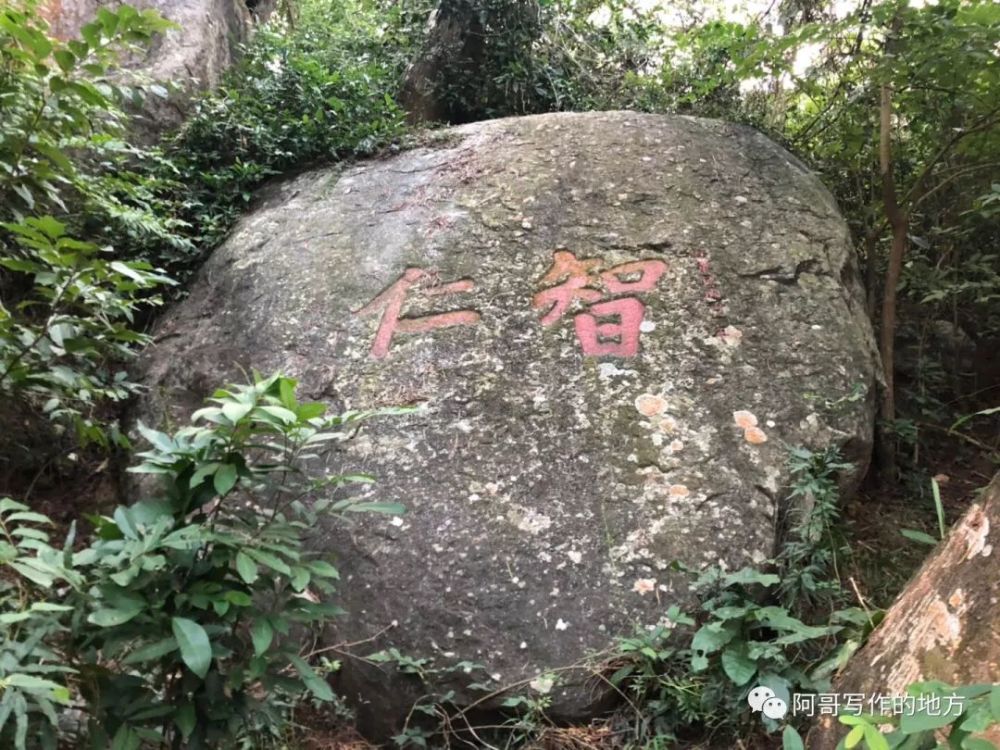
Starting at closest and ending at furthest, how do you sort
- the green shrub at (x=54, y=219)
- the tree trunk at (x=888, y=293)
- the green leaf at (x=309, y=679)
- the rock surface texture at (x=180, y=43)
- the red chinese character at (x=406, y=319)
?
the green leaf at (x=309, y=679) < the green shrub at (x=54, y=219) < the red chinese character at (x=406, y=319) < the tree trunk at (x=888, y=293) < the rock surface texture at (x=180, y=43)

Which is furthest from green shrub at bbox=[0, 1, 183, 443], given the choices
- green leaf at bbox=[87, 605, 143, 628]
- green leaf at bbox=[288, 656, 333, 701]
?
green leaf at bbox=[288, 656, 333, 701]

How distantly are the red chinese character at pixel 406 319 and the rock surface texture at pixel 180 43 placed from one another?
2123 millimetres

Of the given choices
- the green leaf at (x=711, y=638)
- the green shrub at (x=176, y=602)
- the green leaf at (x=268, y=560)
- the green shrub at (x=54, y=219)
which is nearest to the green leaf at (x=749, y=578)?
the green leaf at (x=711, y=638)

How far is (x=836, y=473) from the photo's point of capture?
302 centimetres

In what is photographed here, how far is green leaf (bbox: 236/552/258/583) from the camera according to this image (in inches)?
64.0

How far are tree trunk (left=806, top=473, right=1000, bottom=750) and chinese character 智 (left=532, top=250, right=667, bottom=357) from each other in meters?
1.70

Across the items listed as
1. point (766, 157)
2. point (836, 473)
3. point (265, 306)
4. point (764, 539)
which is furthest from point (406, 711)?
point (766, 157)

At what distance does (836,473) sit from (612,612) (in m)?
1.22

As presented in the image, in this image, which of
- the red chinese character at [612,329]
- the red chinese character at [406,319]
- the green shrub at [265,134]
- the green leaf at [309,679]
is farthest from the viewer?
the green shrub at [265,134]

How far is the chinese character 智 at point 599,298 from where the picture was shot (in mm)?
3338

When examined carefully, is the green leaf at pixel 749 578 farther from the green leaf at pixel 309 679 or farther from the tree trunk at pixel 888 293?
the tree trunk at pixel 888 293

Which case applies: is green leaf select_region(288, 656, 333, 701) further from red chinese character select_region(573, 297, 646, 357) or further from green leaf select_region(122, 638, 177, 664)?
red chinese character select_region(573, 297, 646, 357)

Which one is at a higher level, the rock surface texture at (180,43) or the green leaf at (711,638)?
the rock surface texture at (180,43)

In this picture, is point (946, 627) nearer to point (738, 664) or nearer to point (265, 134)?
point (738, 664)
